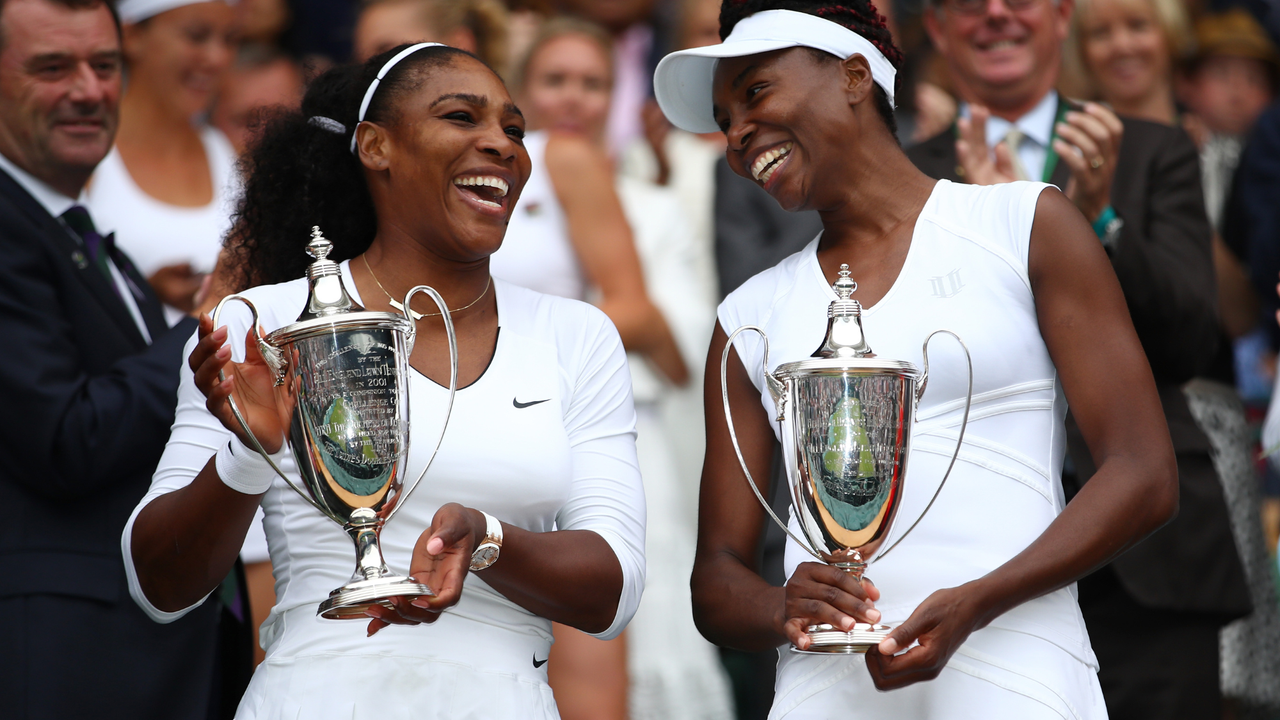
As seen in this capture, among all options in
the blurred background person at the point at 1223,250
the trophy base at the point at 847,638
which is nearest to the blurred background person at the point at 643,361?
the blurred background person at the point at 1223,250

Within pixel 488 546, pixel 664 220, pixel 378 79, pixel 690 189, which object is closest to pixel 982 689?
pixel 488 546

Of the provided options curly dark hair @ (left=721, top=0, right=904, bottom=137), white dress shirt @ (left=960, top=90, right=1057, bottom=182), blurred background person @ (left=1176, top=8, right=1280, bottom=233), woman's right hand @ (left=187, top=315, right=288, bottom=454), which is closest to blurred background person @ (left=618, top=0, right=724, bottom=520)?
white dress shirt @ (left=960, top=90, right=1057, bottom=182)

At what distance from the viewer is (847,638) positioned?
2195mm

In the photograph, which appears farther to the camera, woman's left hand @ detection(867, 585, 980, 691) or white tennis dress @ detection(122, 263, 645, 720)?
white tennis dress @ detection(122, 263, 645, 720)

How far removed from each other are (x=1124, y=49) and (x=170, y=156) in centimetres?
314

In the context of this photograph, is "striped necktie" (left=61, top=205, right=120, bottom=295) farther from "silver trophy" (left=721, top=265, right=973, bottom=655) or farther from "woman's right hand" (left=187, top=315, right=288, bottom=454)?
"silver trophy" (left=721, top=265, right=973, bottom=655)

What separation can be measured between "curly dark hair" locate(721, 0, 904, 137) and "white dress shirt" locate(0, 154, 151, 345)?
1.51 meters

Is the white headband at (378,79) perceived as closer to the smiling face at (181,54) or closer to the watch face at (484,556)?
the watch face at (484,556)

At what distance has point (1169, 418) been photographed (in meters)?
3.63

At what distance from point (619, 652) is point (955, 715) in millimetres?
1617

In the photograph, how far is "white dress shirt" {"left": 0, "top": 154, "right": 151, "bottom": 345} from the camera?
3389 mm

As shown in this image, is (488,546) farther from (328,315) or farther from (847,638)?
(847,638)

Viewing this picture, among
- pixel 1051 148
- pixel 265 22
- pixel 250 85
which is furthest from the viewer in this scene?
pixel 265 22

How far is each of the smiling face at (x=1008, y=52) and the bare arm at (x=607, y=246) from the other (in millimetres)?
1039
